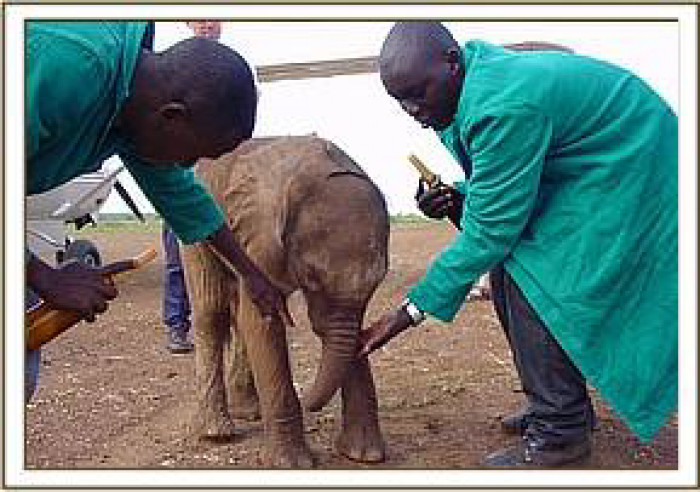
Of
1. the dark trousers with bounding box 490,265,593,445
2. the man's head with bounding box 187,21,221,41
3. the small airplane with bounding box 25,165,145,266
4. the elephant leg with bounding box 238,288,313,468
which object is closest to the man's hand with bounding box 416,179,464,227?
the dark trousers with bounding box 490,265,593,445

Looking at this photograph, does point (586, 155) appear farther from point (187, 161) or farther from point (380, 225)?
point (187, 161)

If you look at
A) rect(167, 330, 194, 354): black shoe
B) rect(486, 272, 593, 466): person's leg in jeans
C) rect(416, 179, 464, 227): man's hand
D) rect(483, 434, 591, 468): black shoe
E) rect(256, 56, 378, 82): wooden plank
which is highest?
rect(256, 56, 378, 82): wooden plank

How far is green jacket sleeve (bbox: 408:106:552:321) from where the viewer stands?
8.13 feet

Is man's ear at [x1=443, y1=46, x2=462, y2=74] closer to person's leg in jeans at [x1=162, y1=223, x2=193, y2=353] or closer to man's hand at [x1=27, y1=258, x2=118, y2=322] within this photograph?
man's hand at [x1=27, y1=258, x2=118, y2=322]

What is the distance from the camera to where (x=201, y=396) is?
3.21 metres

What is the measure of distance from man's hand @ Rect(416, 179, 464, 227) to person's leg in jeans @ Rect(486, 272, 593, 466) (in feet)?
1.04

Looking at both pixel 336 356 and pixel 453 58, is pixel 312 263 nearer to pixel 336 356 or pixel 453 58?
pixel 336 356

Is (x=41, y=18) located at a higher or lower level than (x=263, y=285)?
higher

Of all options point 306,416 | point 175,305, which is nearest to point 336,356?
point 306,416

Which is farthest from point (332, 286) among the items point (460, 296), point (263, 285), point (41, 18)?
point (41, 18)

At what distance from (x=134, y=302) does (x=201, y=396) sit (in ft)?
10.2

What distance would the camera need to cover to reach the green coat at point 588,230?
254 centimetres

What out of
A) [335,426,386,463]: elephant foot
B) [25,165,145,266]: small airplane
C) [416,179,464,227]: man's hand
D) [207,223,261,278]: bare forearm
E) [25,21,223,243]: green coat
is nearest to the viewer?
[25,21,223,243]: green coat

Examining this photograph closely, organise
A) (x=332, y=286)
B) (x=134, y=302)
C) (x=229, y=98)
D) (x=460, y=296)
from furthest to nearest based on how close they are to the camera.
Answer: (x=134, y=302) < (x=332, y=286) < (x=460, y=296) < (x=229, y=98)
